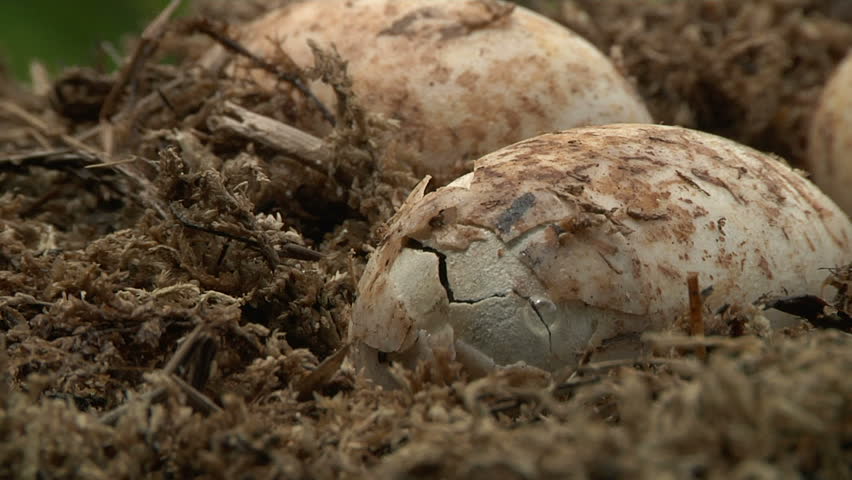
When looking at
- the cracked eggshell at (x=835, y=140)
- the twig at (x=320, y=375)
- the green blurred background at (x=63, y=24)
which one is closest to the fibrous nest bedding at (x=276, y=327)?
the twig at (x=320, y=375)

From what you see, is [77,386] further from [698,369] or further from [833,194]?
[833,194]

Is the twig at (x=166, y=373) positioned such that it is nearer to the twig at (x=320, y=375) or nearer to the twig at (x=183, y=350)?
the twig at (x=183, y=350)

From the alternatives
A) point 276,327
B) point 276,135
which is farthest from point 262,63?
point 276,327

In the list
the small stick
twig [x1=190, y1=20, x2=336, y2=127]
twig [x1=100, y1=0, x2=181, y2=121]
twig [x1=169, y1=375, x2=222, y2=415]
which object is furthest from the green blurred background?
the small stick

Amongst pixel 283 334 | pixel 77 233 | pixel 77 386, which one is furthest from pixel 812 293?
pixel 77 233

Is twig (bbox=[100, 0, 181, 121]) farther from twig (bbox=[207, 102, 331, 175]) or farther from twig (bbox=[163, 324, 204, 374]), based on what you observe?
twig (bbox=[163, 324, 204, 374])
